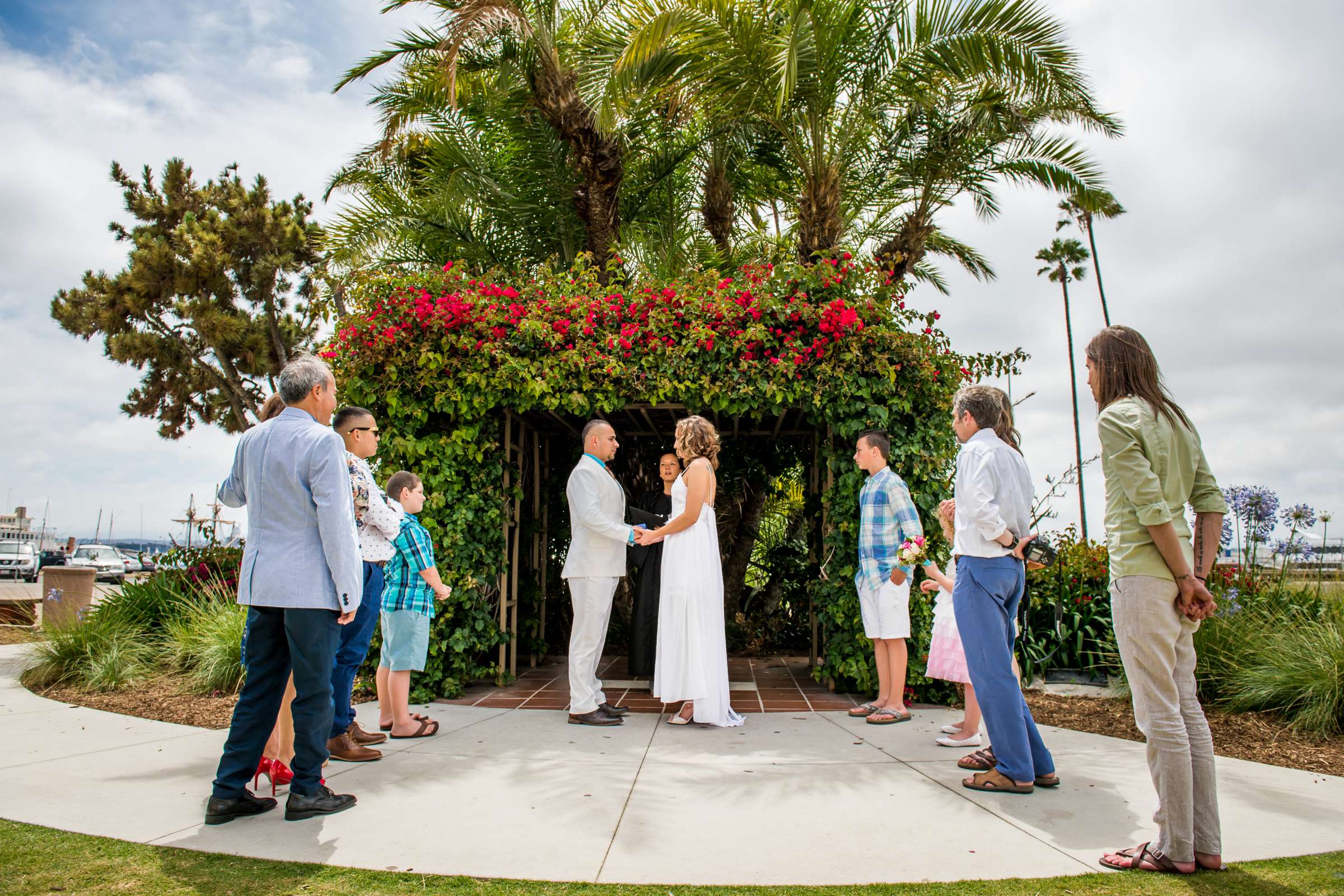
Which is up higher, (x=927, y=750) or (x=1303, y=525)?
(x=1303, y=525)

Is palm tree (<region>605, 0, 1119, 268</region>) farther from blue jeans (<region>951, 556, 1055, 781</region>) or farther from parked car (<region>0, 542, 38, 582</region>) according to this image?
parked car (<region>0, 542, 38, 582</region>)

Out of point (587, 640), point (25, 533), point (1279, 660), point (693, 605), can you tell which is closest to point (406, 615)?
point (587, 640)

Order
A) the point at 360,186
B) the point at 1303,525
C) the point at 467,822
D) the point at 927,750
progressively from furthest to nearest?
1. the point at 360,186
2. the point at 1303,525
3. the point at 927,750
4. the point at 467,822

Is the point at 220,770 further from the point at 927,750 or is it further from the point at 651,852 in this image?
the point at 927,750

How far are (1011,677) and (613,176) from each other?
7.50m

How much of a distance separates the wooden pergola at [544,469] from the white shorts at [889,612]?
105cm

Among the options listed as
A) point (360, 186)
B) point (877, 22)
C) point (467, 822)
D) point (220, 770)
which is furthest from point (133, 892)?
point (360, 186)

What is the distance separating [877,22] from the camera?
345 inches

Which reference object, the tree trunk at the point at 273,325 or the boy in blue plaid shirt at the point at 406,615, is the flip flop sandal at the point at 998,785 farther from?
the tree trunk at the point at 273,325

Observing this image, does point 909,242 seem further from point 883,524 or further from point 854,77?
point 883,524

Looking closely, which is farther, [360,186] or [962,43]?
[360,186]

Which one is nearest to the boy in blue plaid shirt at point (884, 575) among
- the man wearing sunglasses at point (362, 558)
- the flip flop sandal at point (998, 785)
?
the flip flop sandal at point (998, 785)

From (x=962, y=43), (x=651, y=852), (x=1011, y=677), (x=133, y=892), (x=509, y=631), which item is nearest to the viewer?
(x=133, y=892)

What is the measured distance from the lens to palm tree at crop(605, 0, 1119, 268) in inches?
324
